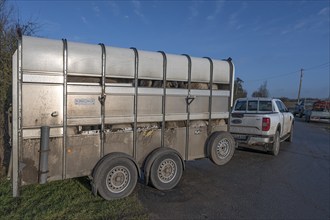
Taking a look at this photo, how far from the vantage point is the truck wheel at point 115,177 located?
501 centimetres

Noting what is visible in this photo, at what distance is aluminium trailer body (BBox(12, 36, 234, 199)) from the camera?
176 inches

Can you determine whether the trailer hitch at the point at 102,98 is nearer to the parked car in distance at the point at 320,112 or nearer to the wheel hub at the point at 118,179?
the wheel hub at the point at 118,179

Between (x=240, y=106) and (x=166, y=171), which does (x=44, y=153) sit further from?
(x=240, y=106)

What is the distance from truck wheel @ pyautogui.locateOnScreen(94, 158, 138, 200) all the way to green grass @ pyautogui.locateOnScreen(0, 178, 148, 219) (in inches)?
5.5

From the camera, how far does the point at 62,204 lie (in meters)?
4.84

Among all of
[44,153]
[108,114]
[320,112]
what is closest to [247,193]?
[108,114]

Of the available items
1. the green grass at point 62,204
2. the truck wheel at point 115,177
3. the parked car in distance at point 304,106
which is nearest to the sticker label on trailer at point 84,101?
the truck wheel at point 115,177

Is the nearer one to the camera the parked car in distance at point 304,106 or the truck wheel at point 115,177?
the truck wheel at point 115,177

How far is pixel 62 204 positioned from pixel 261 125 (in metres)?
6.98

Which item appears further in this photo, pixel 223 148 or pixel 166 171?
pixel 223 148

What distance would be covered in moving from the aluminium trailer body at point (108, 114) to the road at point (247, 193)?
0.61 m

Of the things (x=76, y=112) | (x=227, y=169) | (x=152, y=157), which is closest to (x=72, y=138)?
(x=76, y=112)

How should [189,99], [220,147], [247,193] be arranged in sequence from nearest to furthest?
[247,193]
[189,99]
[220,147]

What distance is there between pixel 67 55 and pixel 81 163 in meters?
1.80
